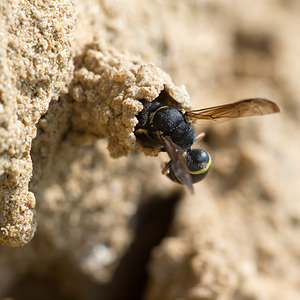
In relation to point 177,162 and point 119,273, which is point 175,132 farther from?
point 119,273

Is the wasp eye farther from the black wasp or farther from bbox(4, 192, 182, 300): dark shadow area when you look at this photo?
bbox(4, 192, 182, 300): dark shadow area

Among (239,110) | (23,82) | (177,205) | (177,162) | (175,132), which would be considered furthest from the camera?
(177,205)

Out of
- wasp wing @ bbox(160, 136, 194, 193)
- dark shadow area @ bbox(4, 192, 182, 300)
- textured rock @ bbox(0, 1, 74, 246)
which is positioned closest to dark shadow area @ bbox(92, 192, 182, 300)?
dark shadow area @ bbox(4, 192, 182, 300)

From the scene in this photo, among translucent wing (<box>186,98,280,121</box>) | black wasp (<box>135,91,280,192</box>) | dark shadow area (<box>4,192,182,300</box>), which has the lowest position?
dark shadow area (<box>4,192,182,300</box>)

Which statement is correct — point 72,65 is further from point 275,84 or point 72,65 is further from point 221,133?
point 275,84

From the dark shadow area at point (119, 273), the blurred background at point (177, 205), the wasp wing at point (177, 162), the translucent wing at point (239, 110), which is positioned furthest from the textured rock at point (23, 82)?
the dark shadow area at point (119, 273)

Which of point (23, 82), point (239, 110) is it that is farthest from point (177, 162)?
point (23, 82)

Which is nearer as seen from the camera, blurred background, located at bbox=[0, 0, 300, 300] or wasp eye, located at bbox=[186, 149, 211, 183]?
wasp eye, located at bbox=[186, 149, 211, 183]

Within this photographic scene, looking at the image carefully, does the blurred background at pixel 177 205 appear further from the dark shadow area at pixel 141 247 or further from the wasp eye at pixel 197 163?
the wasp eye at pixel 197 163
